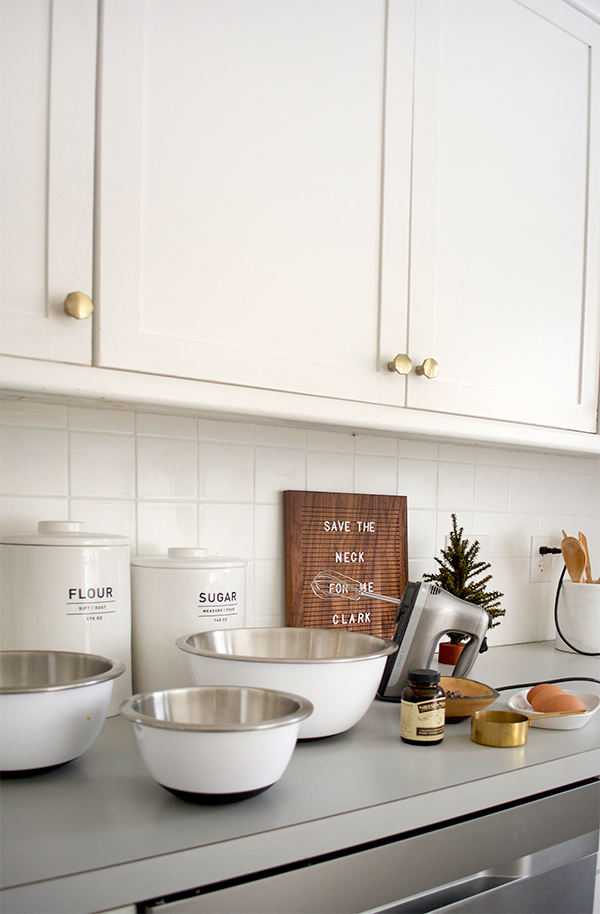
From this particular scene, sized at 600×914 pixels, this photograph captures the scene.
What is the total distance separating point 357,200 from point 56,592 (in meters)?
0.74

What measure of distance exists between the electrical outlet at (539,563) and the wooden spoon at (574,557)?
69mm

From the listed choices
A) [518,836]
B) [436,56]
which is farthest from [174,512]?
[436,56]

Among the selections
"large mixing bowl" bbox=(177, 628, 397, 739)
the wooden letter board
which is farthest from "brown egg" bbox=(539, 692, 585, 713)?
the wooden letter board

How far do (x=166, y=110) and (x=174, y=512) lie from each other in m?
0.66

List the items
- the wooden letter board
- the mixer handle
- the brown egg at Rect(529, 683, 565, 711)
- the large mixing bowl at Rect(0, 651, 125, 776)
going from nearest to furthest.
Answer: the large mixing bowl at Rect(0, 651, 125, 776) < the brown egg at Rect(529, 683, 565, 711) < the mixer handle < the wooden letter board

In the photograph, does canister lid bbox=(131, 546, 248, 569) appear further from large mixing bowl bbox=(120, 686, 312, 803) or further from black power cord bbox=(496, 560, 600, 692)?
black power cord bbox=(496, 560, 600, 692)

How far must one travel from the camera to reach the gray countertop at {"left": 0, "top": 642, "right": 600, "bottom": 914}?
594 millimetres

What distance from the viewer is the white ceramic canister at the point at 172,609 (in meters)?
1.06

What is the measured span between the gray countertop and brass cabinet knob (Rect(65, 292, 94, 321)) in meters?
0.53

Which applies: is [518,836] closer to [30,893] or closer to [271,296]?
[30,893]

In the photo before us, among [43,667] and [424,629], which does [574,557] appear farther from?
[43,667]

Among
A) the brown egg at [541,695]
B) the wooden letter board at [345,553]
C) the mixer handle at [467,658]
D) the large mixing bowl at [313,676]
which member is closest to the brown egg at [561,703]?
the brown egg at [541,695]

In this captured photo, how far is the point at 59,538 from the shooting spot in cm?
97

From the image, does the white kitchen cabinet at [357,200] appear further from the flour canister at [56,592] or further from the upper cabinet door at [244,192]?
the flour canister at [56,592]
